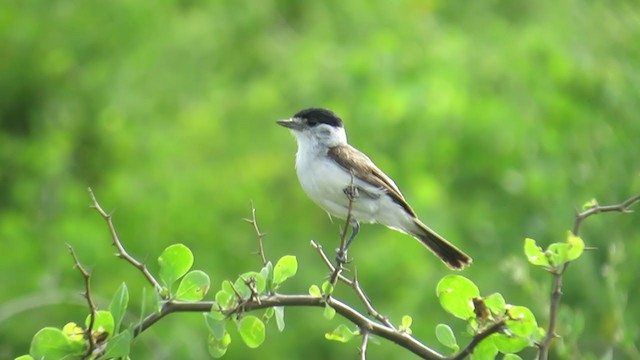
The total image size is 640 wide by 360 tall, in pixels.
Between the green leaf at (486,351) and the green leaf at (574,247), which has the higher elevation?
the green leaf at (574,247)

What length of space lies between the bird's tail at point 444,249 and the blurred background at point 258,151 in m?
5.02

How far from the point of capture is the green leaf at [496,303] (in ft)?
9.53

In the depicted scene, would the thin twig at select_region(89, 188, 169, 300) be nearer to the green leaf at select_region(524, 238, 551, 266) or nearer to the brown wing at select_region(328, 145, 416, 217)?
the green leaf at select_region(524, 238, 551, 266)

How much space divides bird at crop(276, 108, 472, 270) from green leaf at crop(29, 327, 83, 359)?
2046 millimetres

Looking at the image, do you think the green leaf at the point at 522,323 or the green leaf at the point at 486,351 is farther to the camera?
the green leaf at the point at 486,351

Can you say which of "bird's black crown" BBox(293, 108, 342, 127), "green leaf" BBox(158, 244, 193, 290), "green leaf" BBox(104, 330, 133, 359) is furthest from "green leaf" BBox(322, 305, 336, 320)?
"bird's black crown" BBox(293, 108, 342, 127)

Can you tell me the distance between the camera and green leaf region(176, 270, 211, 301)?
9.62 feet

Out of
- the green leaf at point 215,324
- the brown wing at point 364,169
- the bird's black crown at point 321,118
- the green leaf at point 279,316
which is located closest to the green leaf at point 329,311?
the green leaf at point 279,316

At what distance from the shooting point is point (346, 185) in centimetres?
479

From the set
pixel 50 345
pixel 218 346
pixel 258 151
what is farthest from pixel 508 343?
pixel 258 151

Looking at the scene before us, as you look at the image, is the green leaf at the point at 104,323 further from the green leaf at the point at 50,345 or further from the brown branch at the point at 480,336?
the brown branch at the point at 480,336

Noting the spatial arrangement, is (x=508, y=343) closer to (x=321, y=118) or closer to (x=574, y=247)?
(x=574, y=247)

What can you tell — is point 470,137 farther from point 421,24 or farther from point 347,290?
point 421,24

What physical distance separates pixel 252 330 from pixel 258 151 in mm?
12872
